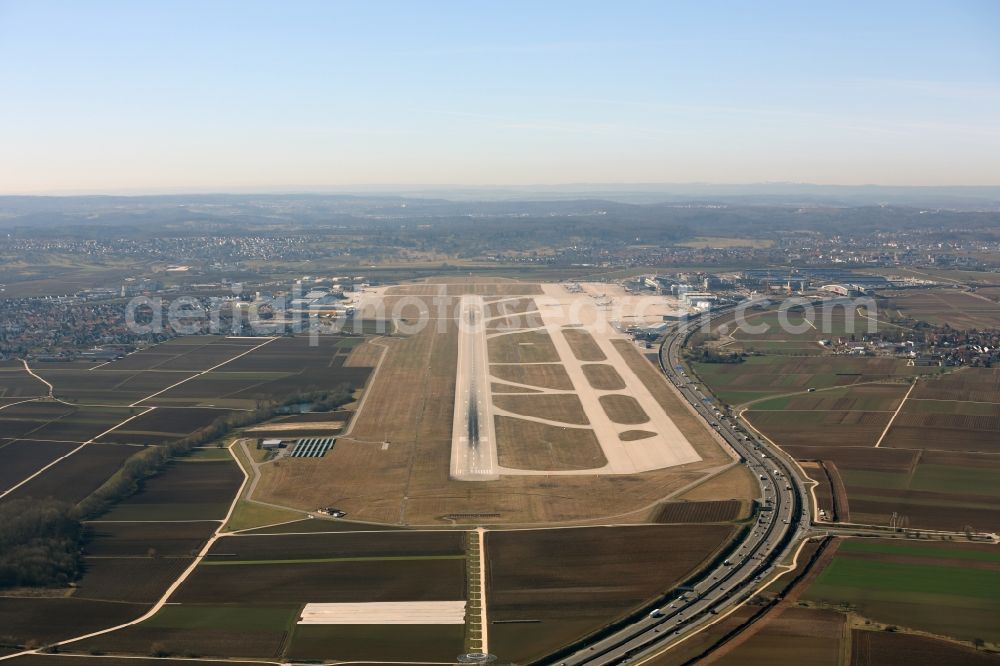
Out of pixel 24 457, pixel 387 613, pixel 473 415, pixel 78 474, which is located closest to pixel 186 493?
pixel 78 474

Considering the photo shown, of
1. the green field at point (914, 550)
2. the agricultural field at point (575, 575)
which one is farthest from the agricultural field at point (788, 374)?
the agricultural field at point (575, 575)

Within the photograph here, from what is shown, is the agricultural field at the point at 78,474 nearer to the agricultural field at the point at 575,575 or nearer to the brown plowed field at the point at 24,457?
the brown plowed field at the point at 24,457

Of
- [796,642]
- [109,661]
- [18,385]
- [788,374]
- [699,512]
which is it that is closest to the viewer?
[109,661]

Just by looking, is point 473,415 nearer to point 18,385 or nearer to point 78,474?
point 78,474

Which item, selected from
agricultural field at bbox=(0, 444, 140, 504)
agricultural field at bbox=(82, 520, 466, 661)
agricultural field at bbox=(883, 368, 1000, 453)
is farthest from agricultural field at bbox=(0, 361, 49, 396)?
agricultural field at bbox=(883, 368, 1000, 453)

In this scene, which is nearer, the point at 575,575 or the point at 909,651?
the point at 909,651

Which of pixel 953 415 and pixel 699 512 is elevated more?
pixel 953 415

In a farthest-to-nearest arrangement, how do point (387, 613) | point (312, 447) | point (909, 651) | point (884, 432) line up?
point (884, 432)
point (312, 447)
point (387, 613)
point (909, 651)
